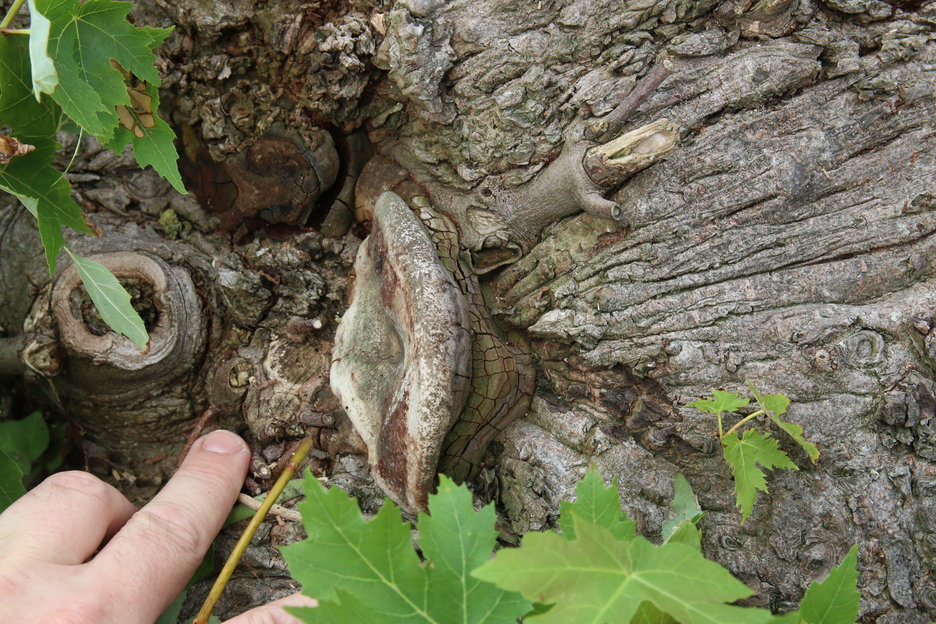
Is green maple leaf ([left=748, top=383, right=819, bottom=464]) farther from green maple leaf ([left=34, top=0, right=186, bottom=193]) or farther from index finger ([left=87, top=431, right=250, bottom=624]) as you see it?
green maple leaf ([left=34, top=0, right=186, bottom=193])

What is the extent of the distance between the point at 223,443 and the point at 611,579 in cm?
196

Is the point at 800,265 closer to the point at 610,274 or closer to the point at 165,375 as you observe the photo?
the point at 610,274

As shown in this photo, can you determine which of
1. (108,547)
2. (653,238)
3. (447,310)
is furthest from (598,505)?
(108,547)

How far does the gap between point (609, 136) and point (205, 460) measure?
80.3 inches

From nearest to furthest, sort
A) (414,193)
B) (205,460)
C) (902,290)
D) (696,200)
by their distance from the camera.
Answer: (902,290) → (696,200) → (205,460) → (414,193)

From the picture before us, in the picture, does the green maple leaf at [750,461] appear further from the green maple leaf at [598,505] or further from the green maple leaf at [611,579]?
the green maple leaf at [611,579]

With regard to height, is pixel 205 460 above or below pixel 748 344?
below

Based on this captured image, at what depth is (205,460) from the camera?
2480 mm

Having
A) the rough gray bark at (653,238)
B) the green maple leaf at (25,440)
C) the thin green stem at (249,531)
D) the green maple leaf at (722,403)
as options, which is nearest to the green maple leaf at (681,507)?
the rough gray bark at (653,238)

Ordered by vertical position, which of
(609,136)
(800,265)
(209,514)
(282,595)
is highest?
(609,136)

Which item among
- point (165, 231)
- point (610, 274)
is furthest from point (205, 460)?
point (610, 274)

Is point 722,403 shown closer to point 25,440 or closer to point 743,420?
point 743,420

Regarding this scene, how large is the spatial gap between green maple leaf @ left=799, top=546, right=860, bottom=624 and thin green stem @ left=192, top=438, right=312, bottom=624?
5.87ft

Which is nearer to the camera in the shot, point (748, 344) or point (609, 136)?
point (748, 344)
